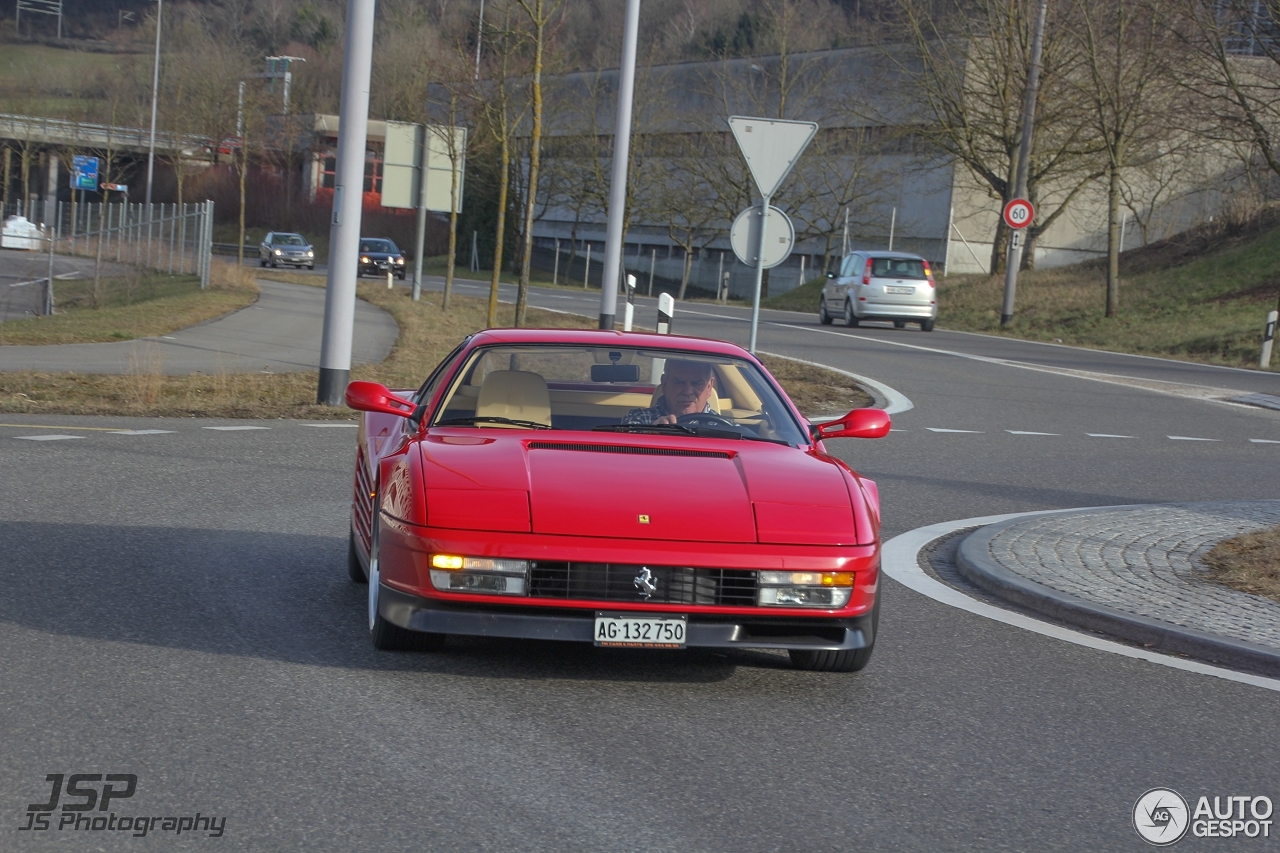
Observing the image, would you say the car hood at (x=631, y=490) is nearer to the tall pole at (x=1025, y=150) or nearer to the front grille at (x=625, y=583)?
the front grille at (x=625, y=583)

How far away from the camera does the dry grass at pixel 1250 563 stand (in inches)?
313

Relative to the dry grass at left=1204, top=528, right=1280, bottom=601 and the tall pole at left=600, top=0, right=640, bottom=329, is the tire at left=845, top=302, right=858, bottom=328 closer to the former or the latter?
the tall pole at left=600, top=0, right=640, bottom=329

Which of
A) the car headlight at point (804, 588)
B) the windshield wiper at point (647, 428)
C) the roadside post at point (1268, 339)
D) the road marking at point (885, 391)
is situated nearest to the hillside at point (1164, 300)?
the roadside post at point (1268, 339)

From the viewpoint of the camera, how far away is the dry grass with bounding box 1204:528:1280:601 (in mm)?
7945

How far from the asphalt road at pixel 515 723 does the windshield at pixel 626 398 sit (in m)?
0.97

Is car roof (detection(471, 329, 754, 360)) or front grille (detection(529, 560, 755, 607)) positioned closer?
front grille (detection(529, 560, 755, 607))

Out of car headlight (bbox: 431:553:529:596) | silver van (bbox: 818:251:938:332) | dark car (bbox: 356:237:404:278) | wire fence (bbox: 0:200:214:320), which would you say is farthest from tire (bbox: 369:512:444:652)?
dark car (bbox: 356:237:404:278)

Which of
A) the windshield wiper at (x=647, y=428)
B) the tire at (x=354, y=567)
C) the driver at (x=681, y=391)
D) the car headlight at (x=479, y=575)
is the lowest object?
the tire at (x=354, y=567)

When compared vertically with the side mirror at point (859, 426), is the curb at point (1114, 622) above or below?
below

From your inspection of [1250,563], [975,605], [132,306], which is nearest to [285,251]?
[132,306]

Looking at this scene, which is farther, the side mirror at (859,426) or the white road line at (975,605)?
the side mirror at (859,426)

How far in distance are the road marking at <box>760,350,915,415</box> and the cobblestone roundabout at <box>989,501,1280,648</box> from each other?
638 centimetres

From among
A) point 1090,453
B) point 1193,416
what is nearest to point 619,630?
point 1090,453

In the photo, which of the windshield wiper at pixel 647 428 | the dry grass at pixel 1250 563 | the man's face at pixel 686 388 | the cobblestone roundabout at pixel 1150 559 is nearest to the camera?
the windshield wiper at pixel 647 428
